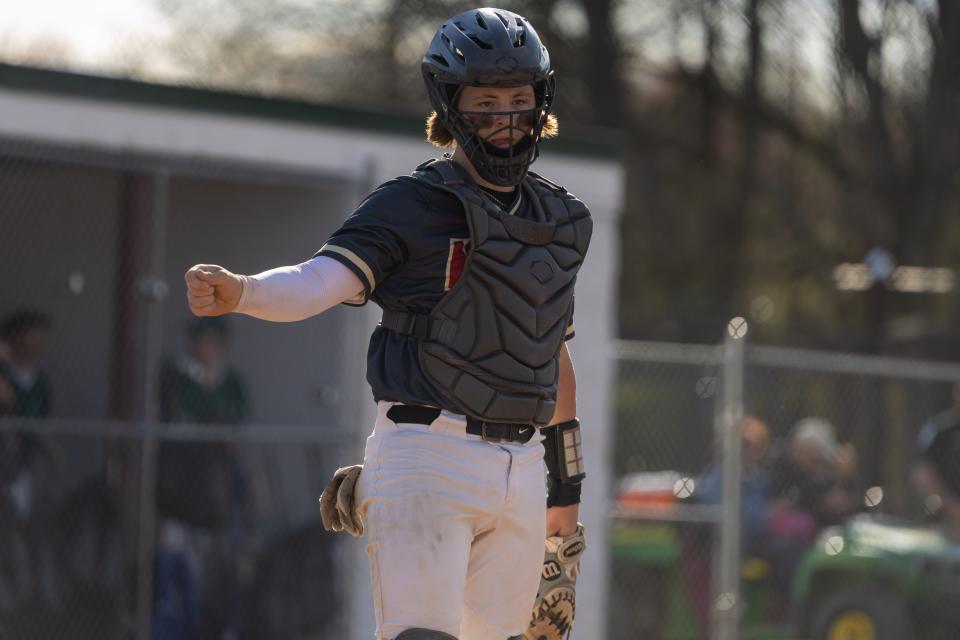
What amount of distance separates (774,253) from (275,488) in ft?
38.9

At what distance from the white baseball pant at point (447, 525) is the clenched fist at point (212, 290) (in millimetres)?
692

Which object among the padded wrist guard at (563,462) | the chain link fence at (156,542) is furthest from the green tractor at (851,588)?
the padded wrist guard at (563,462)

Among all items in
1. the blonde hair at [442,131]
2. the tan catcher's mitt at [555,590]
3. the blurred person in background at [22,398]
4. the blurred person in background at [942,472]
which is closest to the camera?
the blonde hair at [442,131]

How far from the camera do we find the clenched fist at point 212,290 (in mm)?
3850

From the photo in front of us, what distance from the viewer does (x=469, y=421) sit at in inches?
173

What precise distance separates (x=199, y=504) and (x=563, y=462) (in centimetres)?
440

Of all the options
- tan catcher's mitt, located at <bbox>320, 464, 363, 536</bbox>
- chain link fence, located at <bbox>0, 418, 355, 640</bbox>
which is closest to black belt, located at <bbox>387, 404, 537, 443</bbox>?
tan catcher's mitt, located at <bbox>320, 464, 363, 536</bbox>

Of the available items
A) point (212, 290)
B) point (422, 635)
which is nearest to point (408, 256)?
point (212, 290)

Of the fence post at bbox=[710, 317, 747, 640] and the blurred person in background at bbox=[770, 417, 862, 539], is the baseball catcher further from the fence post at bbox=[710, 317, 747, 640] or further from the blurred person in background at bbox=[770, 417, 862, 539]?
the blurred person in background at bbox=[770, 417, 862, 539]

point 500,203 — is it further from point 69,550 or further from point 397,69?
point 397,69

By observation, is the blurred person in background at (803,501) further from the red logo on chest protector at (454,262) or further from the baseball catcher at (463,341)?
the red logo on chest protector at (454,262)

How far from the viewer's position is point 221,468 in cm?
899

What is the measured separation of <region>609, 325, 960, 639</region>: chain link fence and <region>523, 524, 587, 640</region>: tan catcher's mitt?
191 inches

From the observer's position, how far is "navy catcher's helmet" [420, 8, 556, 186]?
4.48m
